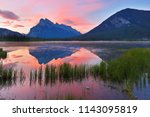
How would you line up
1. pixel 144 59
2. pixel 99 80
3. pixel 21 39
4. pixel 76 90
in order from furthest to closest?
pixel 21 39
pixel 144 59
pixel 99 80
pixel 76 90

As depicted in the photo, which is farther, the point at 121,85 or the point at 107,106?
the point at 121,85

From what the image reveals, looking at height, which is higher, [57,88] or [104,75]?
[104,75]

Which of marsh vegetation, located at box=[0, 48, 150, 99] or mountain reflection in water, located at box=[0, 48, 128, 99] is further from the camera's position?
marsh vegetation, located at box=[0, 48, 150, 99]

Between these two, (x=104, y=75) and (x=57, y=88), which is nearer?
(x=57, y=88)

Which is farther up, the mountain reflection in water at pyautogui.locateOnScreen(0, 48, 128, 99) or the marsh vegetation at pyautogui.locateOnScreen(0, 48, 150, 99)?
the marsh vegetation at pyautogui.locateOnScreen(0, 48, 150, 99)

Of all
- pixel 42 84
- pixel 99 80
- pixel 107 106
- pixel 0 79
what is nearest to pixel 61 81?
pixel 42 84

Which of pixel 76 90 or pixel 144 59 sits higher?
pixel 144 59

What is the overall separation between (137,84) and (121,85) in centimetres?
104

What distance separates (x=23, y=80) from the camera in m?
20.2

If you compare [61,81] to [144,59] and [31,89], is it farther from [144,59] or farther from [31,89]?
[144,59]

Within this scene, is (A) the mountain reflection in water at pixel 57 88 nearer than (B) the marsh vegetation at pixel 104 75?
Yes

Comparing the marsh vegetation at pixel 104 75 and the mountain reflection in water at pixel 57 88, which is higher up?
the marsh vegetation at pixel 104 75

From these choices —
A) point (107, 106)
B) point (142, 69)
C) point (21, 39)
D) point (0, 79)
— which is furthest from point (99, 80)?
point (21, 39)

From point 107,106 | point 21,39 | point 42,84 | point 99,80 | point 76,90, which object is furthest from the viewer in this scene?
point 21,39
